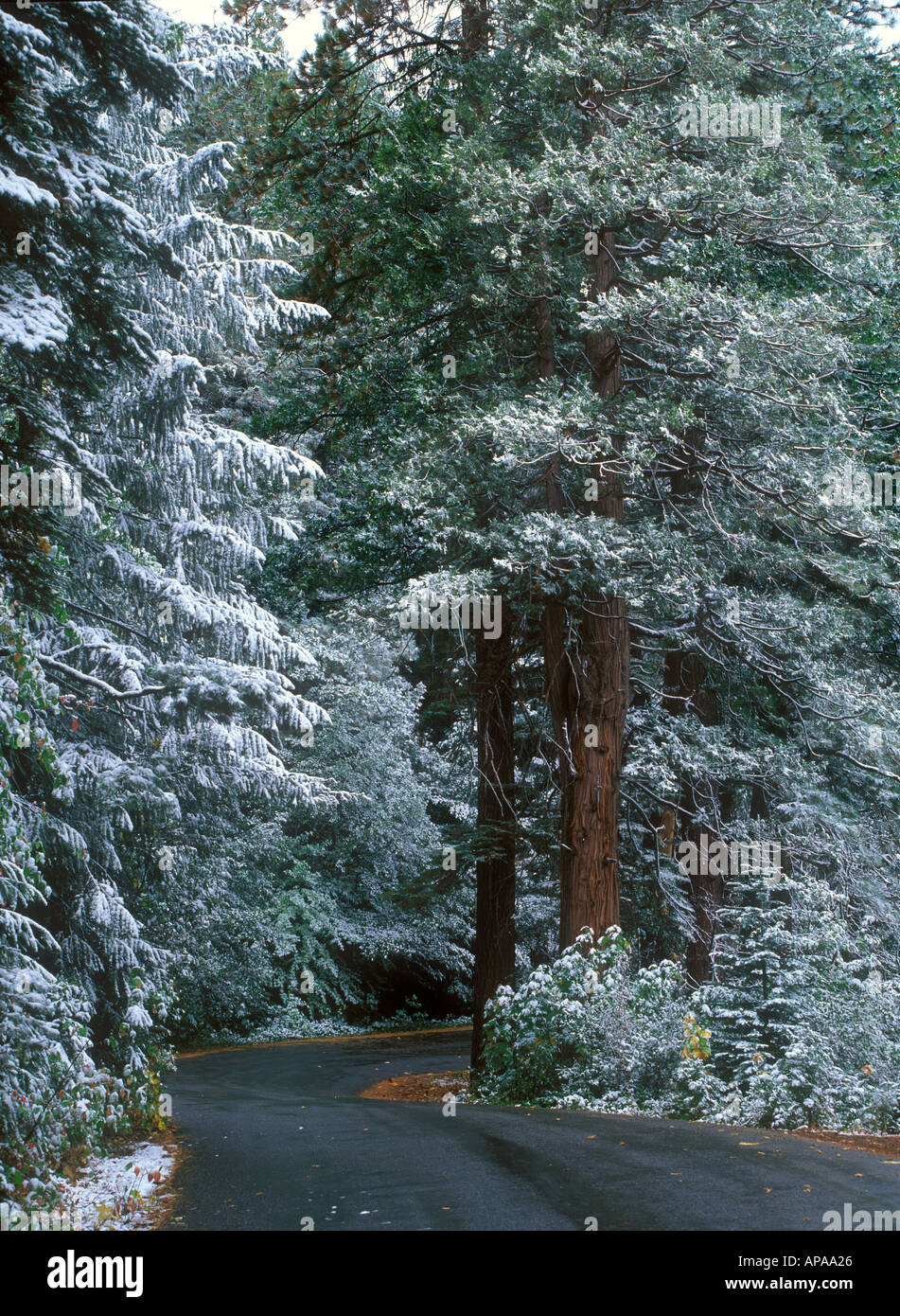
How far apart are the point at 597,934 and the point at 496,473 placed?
529 cm

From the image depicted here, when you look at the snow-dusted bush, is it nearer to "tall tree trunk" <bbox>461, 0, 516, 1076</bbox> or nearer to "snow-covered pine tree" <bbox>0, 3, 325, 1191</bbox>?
"tall tree trunk" <bbox>461, 0, 516, 1076</bbox>

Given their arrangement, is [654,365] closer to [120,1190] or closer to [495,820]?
[495,820]

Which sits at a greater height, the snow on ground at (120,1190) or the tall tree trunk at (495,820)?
the tall tree trunk at (495,820)

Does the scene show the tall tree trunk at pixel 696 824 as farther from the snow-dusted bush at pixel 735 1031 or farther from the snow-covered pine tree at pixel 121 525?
the snow-covered pine tree at pixel 121 525

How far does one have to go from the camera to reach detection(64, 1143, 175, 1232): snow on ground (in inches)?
269

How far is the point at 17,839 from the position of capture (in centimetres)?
729

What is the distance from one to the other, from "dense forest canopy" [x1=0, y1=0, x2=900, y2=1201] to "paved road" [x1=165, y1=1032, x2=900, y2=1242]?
3.80 ft

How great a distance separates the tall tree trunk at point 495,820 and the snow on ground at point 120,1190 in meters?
6.32

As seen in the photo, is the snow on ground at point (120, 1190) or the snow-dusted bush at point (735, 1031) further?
the snow-dusted bush at point (735, 1031)

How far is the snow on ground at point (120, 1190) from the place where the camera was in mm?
6828

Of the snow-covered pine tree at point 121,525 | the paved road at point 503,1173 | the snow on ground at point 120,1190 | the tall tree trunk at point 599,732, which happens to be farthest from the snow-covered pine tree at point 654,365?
the snow on ground at point 120,1190

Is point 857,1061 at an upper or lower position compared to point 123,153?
lower
